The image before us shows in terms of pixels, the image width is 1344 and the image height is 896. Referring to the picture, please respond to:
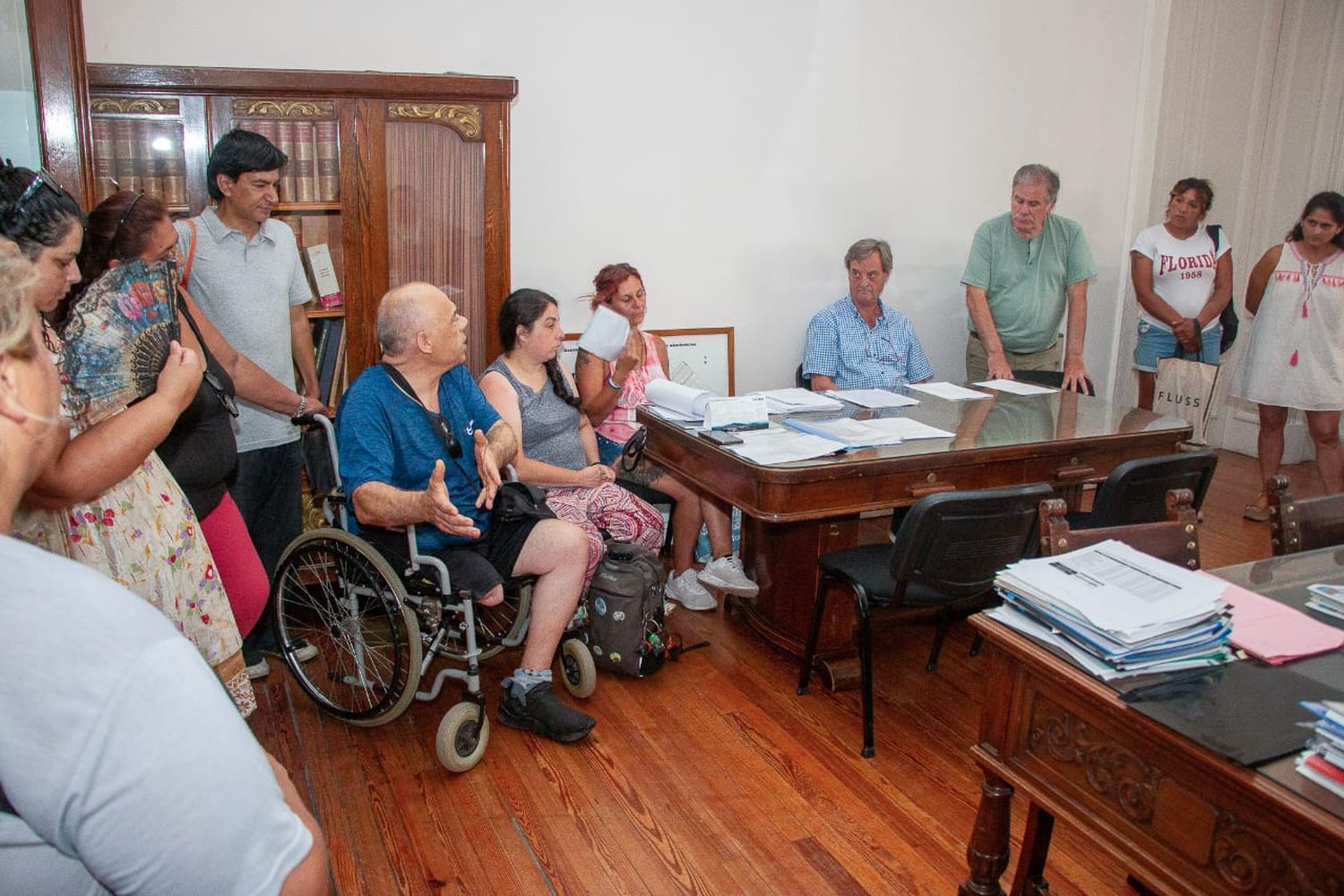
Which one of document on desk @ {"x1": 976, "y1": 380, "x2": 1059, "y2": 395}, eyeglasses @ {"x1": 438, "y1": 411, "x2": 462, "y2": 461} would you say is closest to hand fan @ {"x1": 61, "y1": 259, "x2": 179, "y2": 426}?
eyeglasses @ {"x1": 438, "y1": 411, "x2": 462, "y2": 461}

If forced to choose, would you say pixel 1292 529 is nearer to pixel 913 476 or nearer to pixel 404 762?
pixel 913 476

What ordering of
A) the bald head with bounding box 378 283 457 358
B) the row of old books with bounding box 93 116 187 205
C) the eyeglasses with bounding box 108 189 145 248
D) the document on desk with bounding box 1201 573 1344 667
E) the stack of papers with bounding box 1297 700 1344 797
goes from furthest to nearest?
1. the row of old books with bounding box 93 116 187 205
2. the bald head with bounding box 378 283 457 358
3. the eyeglasses with bounding box 108 189 145 248
4. the document on desk with bounding box 1201 573 1344 667
5. the stack of papers with bounding box 1297 700 1344 797

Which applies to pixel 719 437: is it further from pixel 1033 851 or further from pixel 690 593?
pixel 1033 851

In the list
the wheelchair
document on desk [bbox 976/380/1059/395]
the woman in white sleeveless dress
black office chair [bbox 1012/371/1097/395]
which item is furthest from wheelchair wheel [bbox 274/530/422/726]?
the woman in white sleeveless dress

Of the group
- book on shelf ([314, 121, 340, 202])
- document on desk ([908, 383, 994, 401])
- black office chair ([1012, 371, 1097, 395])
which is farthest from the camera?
black office chair ([1012, 371, 1097, 395])

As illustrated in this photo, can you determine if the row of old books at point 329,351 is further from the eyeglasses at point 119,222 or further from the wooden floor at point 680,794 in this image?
the eyeglasses at point 119,222

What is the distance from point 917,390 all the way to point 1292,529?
1.71 metres

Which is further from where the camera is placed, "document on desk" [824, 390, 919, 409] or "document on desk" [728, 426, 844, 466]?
"document on desk" [824, 390, 919, 409]

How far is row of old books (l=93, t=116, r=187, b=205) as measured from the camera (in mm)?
3068

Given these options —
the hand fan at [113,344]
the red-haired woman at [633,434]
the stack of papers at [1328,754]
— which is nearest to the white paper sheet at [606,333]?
the red-haired woman at [633,434]

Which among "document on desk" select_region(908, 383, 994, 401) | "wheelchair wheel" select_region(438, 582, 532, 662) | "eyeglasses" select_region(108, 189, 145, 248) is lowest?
"wheelchair wheel" select_region(438, 582, 532, 662)

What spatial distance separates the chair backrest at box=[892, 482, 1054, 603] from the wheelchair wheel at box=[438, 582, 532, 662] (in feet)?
3.42

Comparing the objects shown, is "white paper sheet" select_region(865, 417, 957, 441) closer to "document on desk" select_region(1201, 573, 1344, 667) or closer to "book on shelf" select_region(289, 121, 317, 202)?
"document on desk" select_region(1201, 573, 1344, 667)

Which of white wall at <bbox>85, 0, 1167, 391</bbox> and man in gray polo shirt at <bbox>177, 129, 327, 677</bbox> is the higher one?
white wall at <bbox>85, 0, 1167, 391</bbox>
